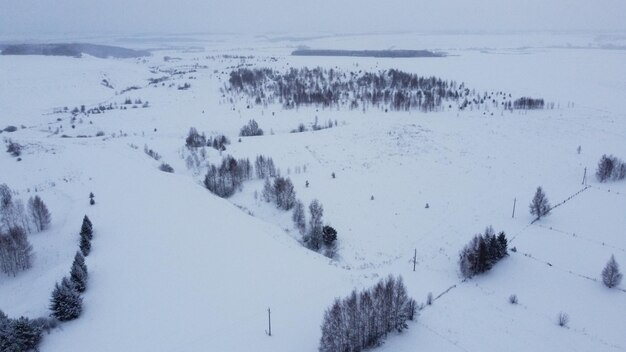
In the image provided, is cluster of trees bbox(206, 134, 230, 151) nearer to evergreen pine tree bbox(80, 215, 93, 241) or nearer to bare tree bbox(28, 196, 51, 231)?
bare tree bbox(28, 196, 51, 231)

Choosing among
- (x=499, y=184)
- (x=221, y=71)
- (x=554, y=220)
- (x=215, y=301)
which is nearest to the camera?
(x=215, y=301)

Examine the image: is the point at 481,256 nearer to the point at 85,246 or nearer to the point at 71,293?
the point at 71,293

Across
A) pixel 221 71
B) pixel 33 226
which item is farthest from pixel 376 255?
pixel 221 71

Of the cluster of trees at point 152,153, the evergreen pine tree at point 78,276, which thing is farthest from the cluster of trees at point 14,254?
the cluster of trees at point 152,153

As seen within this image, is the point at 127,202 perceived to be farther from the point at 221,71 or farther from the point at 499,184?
the point at 221,71

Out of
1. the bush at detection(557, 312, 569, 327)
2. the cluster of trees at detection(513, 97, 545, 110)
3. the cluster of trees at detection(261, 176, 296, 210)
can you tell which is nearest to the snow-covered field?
the bush at detection(557, 312, 569, 327)
